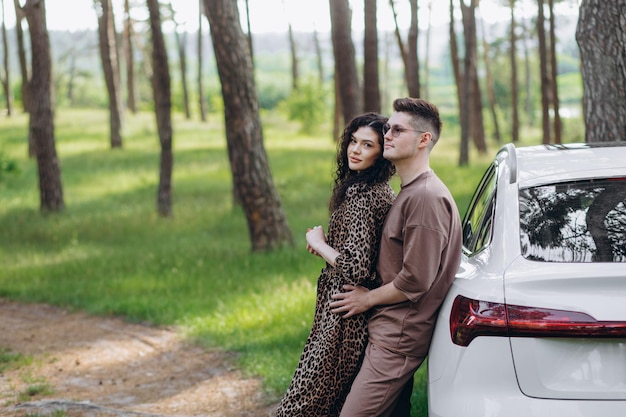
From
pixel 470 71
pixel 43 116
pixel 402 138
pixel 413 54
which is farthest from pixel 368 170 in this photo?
pixel 470 71

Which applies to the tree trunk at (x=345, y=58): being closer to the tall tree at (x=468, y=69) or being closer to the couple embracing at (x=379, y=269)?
the tall tree at (x=468, y=69)

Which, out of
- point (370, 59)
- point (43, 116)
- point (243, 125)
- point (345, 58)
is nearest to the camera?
point (243, 125)

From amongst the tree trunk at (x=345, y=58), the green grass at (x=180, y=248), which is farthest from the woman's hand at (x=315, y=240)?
the tree trunk at (x=345, y=58)

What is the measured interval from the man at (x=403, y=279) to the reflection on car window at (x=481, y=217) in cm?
16

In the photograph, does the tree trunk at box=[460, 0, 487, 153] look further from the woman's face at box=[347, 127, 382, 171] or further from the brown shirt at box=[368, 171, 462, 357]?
the brown shirt at box=[368, 171, 462, 357]

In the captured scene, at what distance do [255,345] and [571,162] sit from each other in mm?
4610

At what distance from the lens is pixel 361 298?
3848mm

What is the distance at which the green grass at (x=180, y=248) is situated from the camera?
8.73 m

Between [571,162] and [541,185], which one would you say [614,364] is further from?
[571,162]

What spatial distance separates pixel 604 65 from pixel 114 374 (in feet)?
17.1

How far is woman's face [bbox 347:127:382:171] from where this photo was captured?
4027mm

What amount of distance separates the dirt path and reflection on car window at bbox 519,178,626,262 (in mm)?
3144

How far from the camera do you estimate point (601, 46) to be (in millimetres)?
7430

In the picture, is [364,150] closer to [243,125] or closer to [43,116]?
[243,125]
